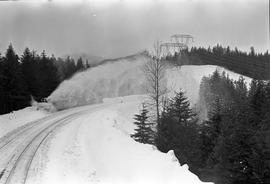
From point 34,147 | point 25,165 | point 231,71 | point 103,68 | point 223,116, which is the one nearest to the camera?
point 25,165

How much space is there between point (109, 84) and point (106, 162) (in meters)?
37.4

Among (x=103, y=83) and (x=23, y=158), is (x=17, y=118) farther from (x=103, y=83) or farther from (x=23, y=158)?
(x=103, y=83)

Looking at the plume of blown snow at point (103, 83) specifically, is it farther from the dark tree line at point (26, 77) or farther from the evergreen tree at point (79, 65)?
the evergreen tree at point (79, 65)

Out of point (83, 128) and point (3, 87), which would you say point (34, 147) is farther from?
point (3, 87)

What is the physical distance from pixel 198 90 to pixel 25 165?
4933 centimetres

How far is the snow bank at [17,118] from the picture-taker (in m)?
25.3

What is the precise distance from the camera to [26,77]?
4612 centimetres

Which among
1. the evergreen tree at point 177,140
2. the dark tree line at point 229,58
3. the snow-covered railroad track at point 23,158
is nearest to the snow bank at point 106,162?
the snow-covered railroad track at point 23,158

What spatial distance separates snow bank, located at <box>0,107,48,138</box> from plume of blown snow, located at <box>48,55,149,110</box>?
20.5ft

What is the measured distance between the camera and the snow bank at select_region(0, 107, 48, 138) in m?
25.3

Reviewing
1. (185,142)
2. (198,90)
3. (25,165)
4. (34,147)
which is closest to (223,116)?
(185,142)

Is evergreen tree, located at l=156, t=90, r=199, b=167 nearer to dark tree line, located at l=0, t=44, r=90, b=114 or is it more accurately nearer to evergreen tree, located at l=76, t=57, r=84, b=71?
dark tree line, located at l=0, t=44, r=90, b=114

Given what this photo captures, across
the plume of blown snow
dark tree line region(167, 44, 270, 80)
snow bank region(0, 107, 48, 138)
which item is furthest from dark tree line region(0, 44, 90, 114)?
dark tree line region(167, 44, 270, 80)

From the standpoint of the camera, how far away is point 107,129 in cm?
2259
